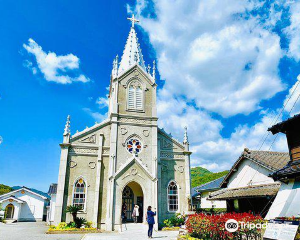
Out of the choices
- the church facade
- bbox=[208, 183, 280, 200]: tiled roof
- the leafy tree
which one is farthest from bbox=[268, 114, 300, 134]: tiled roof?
the leafy tree

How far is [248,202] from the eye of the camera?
18281mm

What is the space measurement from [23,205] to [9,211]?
2246mm

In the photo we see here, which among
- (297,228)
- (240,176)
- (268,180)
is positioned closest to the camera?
(297,228)

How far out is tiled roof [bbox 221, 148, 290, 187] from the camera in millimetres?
16984

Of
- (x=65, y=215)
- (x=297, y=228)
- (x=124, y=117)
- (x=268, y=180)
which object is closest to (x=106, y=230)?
(x=65, y=215)

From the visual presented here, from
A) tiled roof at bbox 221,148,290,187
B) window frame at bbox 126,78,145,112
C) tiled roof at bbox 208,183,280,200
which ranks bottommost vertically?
tiled roof at bbox 208,183,280,200

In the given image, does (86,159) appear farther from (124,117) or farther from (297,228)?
(297,228)

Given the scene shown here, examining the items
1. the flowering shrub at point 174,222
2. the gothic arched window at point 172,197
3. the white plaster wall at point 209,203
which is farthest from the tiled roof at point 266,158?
the white plaster wall at point 209,203

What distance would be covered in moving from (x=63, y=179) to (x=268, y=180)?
1607 cm

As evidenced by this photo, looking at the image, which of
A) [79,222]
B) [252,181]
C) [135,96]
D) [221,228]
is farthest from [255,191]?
[135,96]

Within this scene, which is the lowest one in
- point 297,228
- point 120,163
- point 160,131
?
point 297,228

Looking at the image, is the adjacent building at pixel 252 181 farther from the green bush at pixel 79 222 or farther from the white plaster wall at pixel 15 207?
the white plaster wall at pixel 15 207

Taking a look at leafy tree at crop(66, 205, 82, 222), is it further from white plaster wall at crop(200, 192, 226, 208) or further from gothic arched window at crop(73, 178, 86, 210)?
white plaster wall at crop(200, 192, 226, 208)

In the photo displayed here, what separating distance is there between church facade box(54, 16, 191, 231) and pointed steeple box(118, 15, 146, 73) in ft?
6.36
